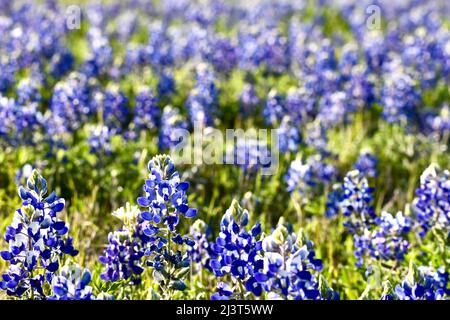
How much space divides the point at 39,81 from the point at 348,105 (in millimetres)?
2676

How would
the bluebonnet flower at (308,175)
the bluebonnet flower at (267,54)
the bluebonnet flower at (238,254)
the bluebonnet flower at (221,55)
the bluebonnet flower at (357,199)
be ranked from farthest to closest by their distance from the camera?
the bluebonnet flower at (267,54) < the bluebonnet flower at (221,55) < the bluebonnet flower at (308,175) < the bluebonnet flower at (357,199) < the bluebonnet flower at (238,254)

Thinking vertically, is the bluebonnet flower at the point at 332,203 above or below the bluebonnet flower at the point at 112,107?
below

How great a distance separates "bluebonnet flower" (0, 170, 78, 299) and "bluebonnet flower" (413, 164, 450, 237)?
180 centimetres

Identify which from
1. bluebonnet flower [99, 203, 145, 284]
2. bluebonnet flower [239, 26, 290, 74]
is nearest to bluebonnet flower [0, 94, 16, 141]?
bluebonnet flower [99, 203, 145, 284]

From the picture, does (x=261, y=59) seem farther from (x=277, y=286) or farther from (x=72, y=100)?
(x=277, y=286)

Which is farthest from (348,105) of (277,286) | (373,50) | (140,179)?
(277,286)

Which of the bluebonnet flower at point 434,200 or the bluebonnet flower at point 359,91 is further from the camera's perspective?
the bluebonnet flower at point 359,91

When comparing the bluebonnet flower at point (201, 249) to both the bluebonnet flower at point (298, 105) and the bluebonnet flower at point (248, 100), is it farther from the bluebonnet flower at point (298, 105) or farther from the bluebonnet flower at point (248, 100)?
the bluebonnet flower at point (248, 100)

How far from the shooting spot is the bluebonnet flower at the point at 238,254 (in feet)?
8.96

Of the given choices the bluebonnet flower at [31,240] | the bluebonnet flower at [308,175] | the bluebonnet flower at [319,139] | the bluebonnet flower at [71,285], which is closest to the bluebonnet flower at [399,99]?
the bluebonnet flower at [319,139]

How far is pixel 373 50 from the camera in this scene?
23.4ft

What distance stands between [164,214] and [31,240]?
1.72ft

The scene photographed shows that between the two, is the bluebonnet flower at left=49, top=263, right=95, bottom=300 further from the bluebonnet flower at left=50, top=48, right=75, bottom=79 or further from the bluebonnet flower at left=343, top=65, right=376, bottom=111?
the bluebonnet flower at left=50, top=48, right=75, bottom=79

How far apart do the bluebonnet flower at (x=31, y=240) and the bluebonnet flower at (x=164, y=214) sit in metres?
0.34
